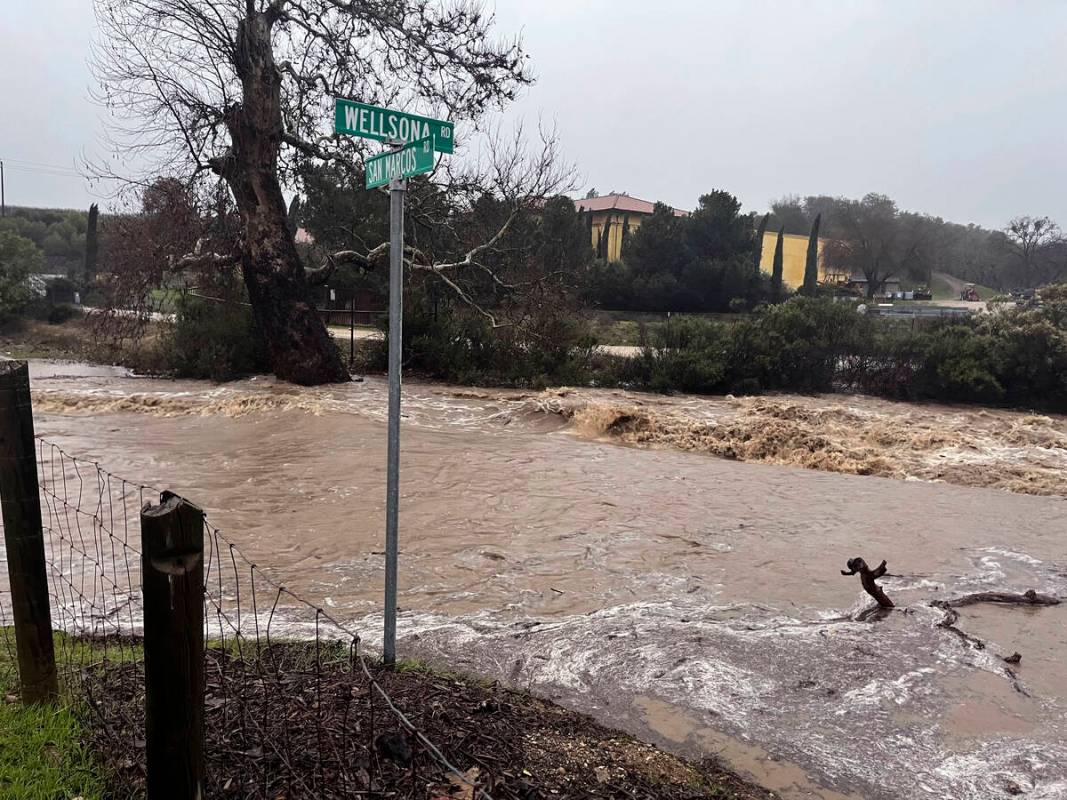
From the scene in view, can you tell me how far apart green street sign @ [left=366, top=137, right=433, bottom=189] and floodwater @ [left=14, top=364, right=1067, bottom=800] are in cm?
324

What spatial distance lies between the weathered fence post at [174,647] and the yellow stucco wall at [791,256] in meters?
61.9

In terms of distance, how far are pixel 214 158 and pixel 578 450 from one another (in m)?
11.1

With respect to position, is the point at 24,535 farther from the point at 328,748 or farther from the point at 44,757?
the point at 328,748

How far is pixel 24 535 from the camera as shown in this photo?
341cm

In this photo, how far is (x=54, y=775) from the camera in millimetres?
3088

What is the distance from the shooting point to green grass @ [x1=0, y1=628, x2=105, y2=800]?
301 cm

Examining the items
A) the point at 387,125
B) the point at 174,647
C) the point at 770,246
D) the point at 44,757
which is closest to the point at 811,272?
the point at 770,246

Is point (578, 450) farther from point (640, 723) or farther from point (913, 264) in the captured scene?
point (913, 264)

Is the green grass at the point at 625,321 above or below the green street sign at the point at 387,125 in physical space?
below

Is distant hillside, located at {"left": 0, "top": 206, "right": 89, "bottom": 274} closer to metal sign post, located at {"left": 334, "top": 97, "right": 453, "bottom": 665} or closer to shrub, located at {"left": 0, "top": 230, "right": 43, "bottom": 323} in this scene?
shrub, located at {"left": 0, "top": 230, "right": 43, "bottom": 323}

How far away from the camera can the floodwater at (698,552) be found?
483cm

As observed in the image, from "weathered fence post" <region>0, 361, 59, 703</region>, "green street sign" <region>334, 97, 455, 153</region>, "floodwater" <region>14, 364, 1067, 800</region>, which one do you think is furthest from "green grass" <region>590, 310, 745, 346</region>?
"weathered fence post" <region>0, 361, 59, 703</region>

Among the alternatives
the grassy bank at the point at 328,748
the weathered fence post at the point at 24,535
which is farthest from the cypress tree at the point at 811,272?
the weathered fence post at the point at 24,535

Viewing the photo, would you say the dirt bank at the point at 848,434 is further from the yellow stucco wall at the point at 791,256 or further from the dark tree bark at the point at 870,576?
the yellow stucco wall at the point at 791,256
